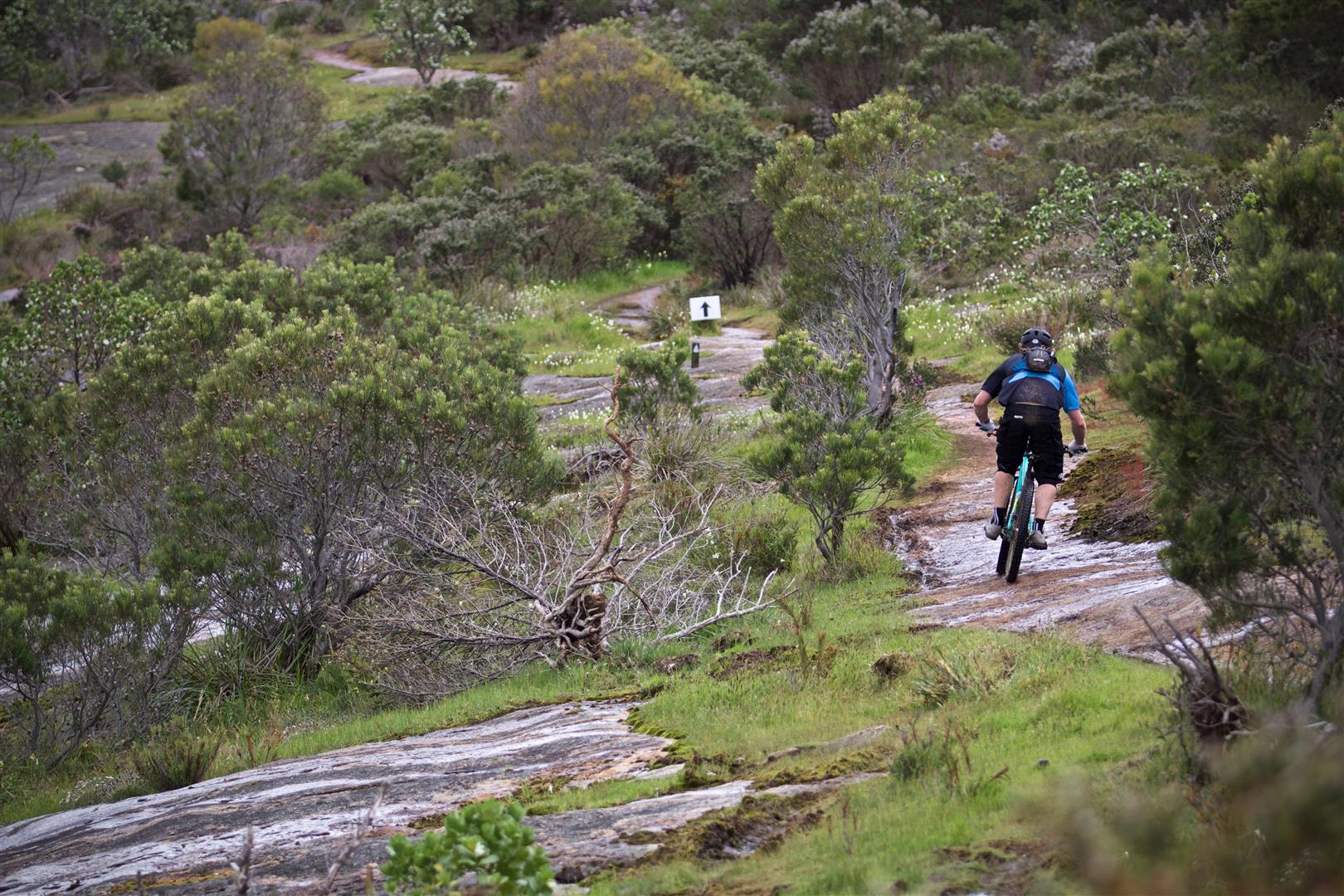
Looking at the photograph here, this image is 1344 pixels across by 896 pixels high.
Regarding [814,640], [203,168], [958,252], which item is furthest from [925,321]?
[203,168]

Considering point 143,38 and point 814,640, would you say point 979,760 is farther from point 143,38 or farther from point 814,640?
point 143,38

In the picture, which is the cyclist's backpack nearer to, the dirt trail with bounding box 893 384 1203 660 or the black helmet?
the black helmet

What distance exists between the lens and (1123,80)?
37.7 meters

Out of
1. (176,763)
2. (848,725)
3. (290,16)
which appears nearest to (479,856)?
(848,725)

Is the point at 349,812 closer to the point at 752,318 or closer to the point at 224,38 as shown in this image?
the point at 752,318

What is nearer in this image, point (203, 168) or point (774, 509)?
point (774, 509)

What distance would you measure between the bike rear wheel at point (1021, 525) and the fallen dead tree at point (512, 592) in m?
1.61

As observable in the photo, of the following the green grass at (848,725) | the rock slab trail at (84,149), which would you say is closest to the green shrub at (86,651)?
the green grass at (848,725)

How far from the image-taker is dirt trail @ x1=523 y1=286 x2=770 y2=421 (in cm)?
1912

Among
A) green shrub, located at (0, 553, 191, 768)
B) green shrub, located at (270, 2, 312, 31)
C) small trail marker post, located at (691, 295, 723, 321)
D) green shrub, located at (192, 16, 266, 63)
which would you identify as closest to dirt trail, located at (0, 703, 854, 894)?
green shrub, located at (0, 553, 191, 768)

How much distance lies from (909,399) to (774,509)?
260 centimetres

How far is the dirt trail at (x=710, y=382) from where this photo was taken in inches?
753

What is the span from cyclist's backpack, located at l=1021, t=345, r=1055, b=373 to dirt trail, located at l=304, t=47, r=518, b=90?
43.2 meters

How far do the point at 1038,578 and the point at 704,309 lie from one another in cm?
1562
